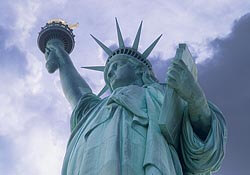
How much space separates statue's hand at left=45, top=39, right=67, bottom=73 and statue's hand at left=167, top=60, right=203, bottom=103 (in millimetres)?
5556

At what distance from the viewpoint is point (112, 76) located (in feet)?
46.6

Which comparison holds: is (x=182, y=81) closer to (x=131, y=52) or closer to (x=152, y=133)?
(x=152, y=133)

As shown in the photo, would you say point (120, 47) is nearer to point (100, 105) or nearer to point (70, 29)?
point (100, 105)

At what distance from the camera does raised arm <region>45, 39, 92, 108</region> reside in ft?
52.0

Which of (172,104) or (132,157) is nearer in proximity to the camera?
(132,157)

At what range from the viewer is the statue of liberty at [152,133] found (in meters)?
11.4

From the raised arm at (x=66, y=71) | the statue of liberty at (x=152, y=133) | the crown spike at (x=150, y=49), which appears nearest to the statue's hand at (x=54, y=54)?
the raised arm at (x=66, y=71)

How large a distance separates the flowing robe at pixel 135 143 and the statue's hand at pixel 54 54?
3926mm

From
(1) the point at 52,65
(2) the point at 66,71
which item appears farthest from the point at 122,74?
(1) the point at 52,65

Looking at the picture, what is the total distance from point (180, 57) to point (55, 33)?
6.34 m

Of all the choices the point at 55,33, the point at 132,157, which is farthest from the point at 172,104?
the point at 55,33

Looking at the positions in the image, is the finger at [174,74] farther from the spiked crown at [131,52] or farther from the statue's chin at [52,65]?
the statue's chin at [52,65]

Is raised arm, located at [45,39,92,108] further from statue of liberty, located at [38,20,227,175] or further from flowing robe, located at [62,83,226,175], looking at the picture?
flowing robe, located at [62,83,226,175]

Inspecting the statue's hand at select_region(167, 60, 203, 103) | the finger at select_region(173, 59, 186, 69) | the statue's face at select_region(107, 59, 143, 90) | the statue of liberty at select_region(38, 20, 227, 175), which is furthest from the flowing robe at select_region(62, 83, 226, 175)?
the finger at select_region(173, 59, 186, 69)
